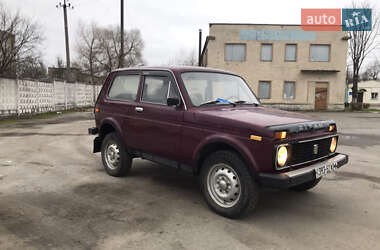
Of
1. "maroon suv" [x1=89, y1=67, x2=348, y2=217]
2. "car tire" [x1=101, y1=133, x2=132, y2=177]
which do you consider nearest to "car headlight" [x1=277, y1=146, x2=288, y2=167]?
"maroon suv" [x1=89, y1=67, x2=348, y2=217]

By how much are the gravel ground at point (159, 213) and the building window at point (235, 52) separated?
21738 millimetres

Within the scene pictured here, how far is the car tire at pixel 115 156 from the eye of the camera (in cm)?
538

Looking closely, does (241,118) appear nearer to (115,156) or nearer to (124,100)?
(124,100)

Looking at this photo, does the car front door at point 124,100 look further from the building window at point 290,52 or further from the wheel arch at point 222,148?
the building window at point 290,52

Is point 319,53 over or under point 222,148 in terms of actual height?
over

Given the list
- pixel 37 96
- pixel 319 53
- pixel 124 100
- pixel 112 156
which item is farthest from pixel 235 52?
pixel 112 156

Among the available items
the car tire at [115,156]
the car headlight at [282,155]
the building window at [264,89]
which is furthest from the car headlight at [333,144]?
the building window at [264,89]

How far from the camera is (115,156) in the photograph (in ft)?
18.2

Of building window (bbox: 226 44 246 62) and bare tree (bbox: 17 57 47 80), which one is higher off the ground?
building window (bbox: 226 44 246 62)

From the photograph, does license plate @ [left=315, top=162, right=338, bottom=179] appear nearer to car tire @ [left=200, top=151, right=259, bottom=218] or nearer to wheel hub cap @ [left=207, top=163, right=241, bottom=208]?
car tire @ [left=200, top=151, right=259, bottom=218]

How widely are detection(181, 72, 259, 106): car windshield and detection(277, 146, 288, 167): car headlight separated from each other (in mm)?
1312

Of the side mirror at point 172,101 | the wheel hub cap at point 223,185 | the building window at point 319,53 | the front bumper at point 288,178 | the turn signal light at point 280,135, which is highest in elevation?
the building window at point 319,53

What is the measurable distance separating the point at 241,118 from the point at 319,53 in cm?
2621

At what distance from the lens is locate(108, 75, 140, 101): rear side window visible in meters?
5.21
